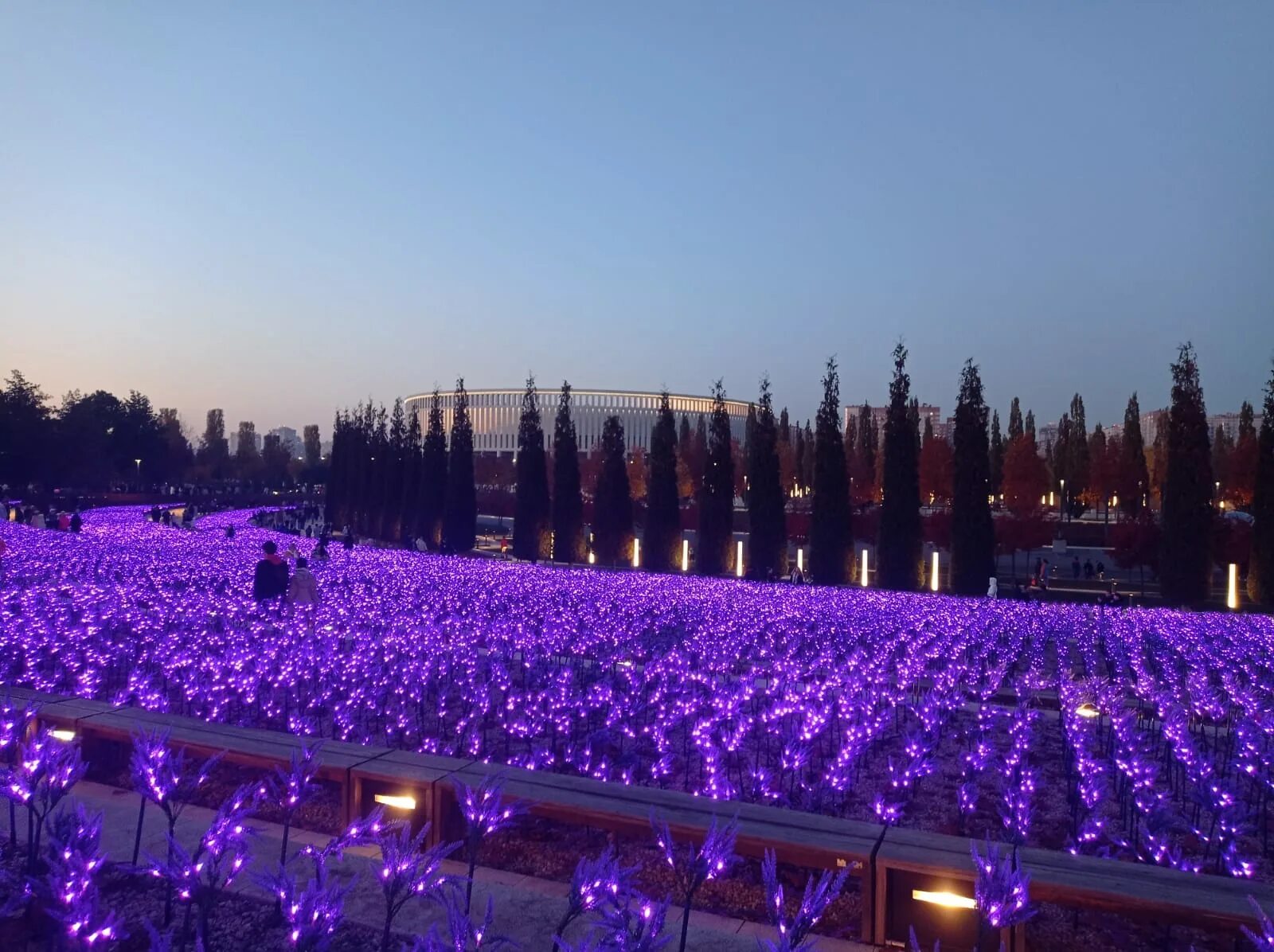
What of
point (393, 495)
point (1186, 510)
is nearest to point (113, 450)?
point (393, 495)

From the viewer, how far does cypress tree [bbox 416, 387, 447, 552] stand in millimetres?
38750

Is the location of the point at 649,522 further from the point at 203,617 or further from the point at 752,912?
the point at 752,912

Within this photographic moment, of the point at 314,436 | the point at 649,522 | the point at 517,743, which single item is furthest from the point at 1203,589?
the point at 314,436

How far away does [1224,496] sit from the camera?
2015 inches

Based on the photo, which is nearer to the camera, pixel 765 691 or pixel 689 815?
pixel 689 815

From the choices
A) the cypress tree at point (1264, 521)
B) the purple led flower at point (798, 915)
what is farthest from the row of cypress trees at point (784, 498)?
the purple led flower at point (798, 915)

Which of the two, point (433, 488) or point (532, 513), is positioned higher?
point (433, 488)

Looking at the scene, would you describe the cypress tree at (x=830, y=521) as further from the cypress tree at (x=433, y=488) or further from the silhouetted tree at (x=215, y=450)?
the silhouetted tree at (x=215, y=450)

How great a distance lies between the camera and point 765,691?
9953mm

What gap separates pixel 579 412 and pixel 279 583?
328 feet

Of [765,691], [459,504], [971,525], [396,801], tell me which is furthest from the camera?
[459,504]

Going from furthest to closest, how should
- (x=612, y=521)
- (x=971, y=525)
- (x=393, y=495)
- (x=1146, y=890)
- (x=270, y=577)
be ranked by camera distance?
(x=393, y=495) < (x=612, y=521) < (x=971, y=525) < (x=270, y=577) < (x=1146, y=890)

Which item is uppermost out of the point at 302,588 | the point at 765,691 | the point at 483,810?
the point at 302,588

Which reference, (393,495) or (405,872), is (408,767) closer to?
(405,872)
